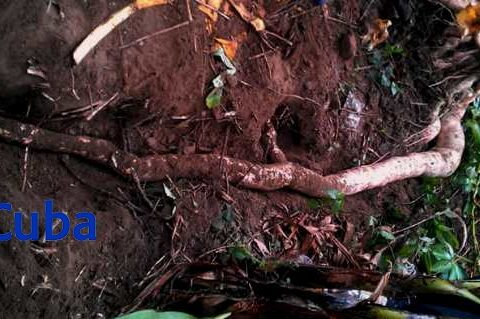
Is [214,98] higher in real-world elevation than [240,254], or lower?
higher

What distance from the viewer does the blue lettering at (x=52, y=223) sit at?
1596mm

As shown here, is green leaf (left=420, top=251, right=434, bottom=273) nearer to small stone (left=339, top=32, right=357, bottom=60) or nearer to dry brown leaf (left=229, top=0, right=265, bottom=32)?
small stone (left=339, top=32, right=357, bottom=60)

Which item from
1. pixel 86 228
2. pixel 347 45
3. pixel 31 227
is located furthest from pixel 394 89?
pixel 31 227

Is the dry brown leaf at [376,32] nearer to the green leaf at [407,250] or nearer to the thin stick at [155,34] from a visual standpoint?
the green leaf at [407,250]

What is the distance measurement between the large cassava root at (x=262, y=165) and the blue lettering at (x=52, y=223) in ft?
0.52

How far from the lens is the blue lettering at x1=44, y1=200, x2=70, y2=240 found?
160 cm

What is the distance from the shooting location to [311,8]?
2.29m

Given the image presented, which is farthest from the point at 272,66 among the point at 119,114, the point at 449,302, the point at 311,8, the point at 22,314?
the point at 22,314

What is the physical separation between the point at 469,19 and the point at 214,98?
137 centimetres

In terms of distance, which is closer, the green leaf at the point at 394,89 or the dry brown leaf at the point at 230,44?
the dry brown leaf at the point at 230,44

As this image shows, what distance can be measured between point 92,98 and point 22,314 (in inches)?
23.7

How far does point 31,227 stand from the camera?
61.7 inches

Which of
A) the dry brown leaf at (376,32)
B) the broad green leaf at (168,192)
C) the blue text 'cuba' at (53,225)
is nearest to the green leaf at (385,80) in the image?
the dry brown leaf at (376,32)

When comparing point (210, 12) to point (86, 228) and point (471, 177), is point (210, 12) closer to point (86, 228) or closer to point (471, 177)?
point (86, 228)
